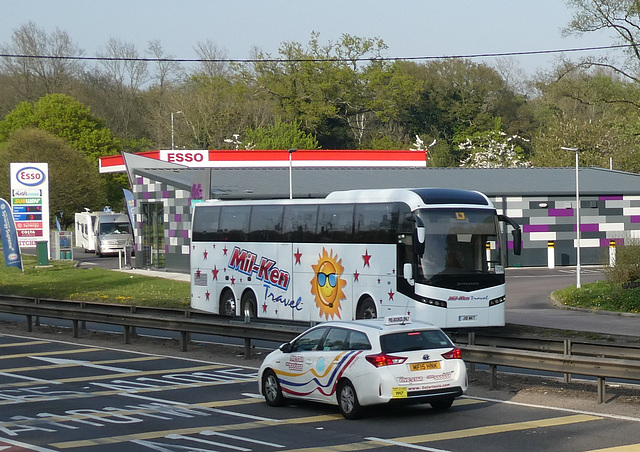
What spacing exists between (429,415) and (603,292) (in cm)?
2088

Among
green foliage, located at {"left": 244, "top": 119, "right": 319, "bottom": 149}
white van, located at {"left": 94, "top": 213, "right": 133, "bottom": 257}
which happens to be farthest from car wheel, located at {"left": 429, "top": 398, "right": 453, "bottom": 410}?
green foliage, located at {"left": 244, "top": 119, "right": 319, "bottom": 149}

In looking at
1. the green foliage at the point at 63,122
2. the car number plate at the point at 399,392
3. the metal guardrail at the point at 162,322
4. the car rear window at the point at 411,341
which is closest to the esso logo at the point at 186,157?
the green foliage at the point at 63,122

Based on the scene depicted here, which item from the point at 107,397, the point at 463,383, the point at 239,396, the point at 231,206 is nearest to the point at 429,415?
the point at 463,383

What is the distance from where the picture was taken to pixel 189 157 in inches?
2805

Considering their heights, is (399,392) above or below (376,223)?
below

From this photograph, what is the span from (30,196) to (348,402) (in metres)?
41.6

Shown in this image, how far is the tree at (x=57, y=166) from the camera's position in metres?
81.9

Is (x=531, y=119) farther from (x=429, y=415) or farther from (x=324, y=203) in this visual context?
(x=429, y=415)

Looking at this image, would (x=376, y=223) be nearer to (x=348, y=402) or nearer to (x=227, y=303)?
(x=227, y=303)

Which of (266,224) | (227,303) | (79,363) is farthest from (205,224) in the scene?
(79,363)

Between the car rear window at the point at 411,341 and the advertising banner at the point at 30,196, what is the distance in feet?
136

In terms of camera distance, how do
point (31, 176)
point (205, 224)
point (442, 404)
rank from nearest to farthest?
point (442, 404)
point (205, 224)
point (31, 176)

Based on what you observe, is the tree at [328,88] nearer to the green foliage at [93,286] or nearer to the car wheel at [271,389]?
the green foliage at [93,286]

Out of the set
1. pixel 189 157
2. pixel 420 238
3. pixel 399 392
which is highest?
pixel 189 157
